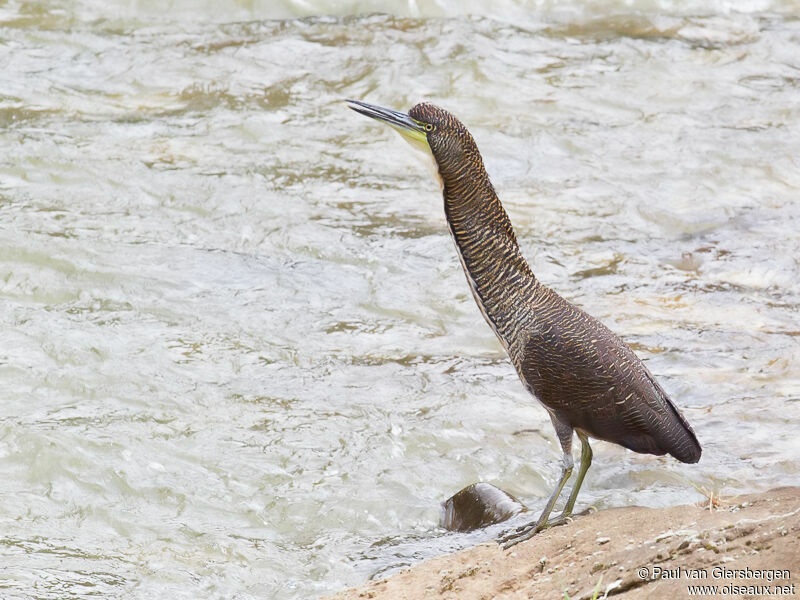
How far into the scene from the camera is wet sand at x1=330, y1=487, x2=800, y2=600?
357 centimetres

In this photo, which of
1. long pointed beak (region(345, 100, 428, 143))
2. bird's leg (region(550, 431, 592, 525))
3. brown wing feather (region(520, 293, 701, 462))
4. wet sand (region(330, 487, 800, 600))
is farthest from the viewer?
bird's leg (region(550, 431, 592, 525))

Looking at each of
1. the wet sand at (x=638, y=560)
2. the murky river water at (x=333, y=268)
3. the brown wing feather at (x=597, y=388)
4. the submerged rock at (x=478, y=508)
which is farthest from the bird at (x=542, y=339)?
the murky river water at (x=333, y=268)

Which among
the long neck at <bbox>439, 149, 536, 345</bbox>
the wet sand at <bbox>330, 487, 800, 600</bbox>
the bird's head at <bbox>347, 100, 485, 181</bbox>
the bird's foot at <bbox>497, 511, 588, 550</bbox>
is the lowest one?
the bird's foot at <bbox>497, 511, 588, 550</bbox>

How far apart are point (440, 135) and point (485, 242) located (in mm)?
501

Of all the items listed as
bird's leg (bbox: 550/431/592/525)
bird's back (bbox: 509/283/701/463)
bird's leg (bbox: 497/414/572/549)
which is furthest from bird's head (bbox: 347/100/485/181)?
bird's leg (bbox: 550/431/592/525)

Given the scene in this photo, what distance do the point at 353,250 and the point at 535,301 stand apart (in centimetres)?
400

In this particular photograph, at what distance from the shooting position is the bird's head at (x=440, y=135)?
4738 millimetres

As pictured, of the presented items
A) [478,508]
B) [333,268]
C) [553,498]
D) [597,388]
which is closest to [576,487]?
[553,498]

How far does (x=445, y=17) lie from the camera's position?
13211 millimetres

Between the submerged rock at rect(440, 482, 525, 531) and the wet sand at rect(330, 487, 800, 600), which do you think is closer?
the wet sand at rect(330, 487, 800, 600)

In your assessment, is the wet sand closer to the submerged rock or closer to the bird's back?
the bird's back

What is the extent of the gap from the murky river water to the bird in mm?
1091

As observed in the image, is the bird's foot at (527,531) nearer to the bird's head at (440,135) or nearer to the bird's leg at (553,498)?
the bird's leg at (553,498)

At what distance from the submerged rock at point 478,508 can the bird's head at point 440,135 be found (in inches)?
65.1
